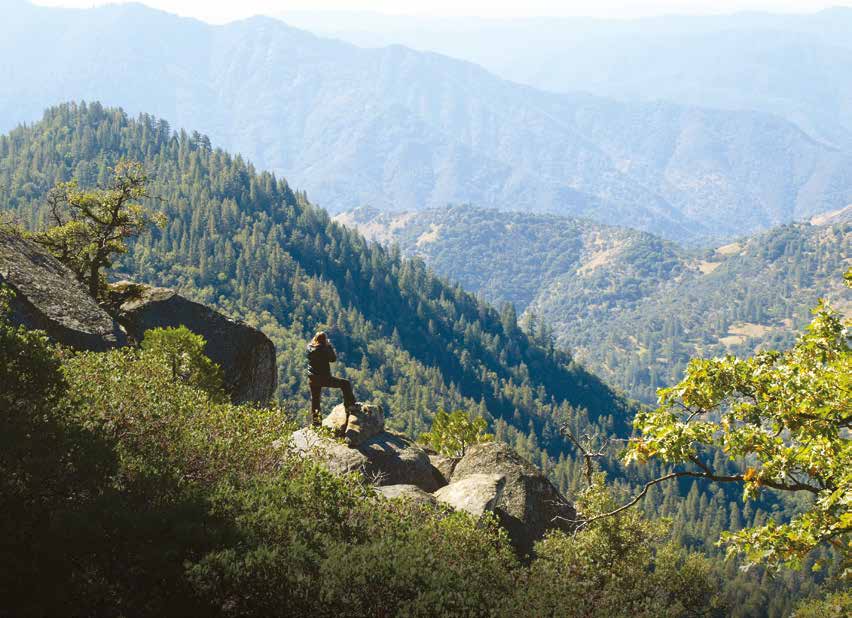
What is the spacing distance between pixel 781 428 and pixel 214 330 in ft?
129

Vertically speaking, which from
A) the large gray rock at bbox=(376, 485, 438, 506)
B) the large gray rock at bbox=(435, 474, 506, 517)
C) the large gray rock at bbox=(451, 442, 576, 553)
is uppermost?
the large gray rock at bbox=(376, 485, 438, 506)

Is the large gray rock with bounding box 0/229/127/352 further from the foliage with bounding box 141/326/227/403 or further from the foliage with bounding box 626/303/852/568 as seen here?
the foliage with bounding box 626/303/852/568

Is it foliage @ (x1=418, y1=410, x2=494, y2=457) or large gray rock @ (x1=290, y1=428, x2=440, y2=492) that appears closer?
large gray rock @ (x1=290, y1=428, x2=440, y2=492)

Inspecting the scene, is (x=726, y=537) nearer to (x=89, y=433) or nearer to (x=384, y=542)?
(x=384, y=542)

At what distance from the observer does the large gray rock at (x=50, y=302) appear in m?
34.5

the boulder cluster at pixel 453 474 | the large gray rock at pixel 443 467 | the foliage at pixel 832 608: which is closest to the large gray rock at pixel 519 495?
the boulder cluster at pixel 453 474

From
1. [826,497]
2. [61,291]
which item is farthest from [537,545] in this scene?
[61,291]

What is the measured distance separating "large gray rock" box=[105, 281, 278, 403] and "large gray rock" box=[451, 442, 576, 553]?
1803 centimetres

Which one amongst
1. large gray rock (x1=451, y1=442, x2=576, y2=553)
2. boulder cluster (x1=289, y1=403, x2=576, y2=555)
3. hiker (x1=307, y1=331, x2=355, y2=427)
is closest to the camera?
boulder cluster (x1=289, y1=403, x2=576, y2=555)

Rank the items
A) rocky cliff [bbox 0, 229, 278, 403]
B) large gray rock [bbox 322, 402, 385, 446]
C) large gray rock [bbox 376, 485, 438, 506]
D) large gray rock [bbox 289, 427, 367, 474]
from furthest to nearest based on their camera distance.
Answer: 1. rocky cliff [bbox 0, 229, 278, 403]
2. large gray rock [bbox 322, 402, 385, 446]
3. large gray rock [bbox 289, 427, 367, 474]
4. large gray rock [bbox 376, 485, 438, 506]

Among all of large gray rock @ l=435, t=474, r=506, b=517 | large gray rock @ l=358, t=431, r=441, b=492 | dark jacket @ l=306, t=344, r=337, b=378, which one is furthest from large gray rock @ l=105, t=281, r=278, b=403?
large gray rock @ l=435, t=474, r=506, b=517

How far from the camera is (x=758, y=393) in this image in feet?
61.2

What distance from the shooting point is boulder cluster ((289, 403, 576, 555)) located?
31.3 meters

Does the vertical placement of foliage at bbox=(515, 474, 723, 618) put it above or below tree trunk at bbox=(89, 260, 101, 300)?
below
